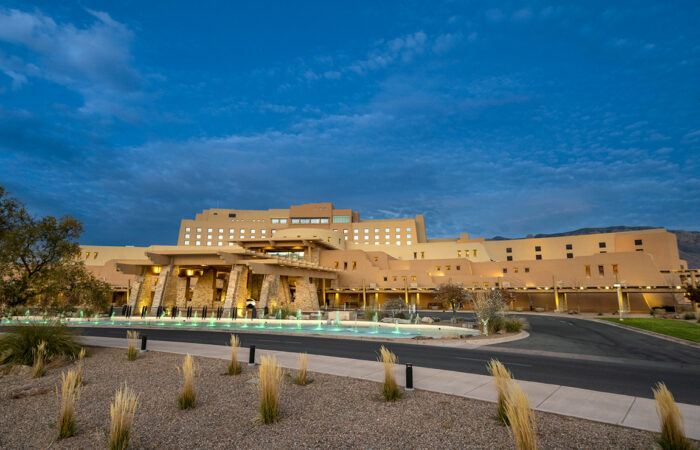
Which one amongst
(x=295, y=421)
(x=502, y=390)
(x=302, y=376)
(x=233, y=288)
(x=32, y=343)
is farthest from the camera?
(x=233, y=288)

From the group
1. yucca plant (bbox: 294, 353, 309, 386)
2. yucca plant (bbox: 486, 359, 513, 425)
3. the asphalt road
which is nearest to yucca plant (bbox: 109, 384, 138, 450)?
yucca plant (bbox: 294, 353, 309, 386)

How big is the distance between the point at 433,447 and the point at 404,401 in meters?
2.53

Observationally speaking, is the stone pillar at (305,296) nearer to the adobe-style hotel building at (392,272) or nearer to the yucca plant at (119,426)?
the adobe-style hotel building at (392,272)

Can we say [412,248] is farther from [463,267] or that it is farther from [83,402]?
[83,402]

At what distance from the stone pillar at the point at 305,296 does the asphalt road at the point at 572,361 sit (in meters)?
32.2

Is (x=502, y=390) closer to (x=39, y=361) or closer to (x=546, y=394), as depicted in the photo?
(x=546, y=394)

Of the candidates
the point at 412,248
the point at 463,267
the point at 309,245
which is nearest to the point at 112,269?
the point at 309,245

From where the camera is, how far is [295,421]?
7836 millimetres

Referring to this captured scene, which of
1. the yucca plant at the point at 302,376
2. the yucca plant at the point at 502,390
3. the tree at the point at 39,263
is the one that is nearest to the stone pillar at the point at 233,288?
the tree at the point at 39,263

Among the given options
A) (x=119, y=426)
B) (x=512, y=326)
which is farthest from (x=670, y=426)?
(x=512, y=326)

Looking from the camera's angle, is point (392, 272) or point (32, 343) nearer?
point (32, 343)

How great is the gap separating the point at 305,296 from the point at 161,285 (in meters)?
20.1

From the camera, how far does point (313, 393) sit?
31.9 feet

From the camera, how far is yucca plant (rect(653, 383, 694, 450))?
567 centimetres
